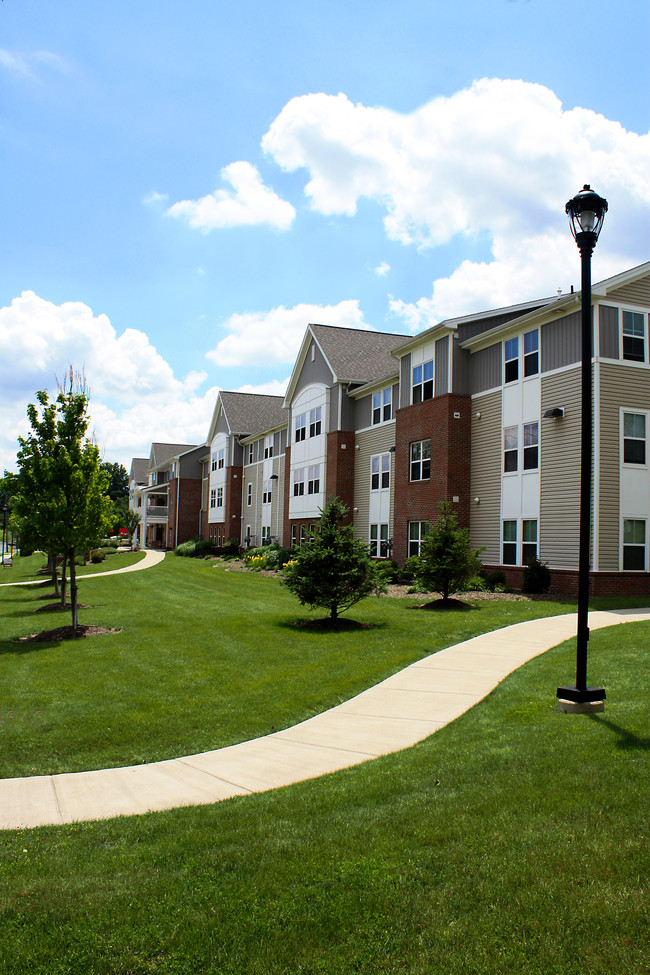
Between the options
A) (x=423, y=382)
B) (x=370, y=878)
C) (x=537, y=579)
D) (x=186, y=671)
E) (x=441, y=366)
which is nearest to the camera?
(x=370, y=878)

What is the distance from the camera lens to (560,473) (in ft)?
67.1

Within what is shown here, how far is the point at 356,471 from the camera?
3312 cm

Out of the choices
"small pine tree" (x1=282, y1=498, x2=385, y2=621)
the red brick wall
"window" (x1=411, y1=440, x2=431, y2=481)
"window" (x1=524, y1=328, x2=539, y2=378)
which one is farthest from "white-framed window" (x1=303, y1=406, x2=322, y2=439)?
"small pine tree" (x1=282, y1=498, x2=385, y2=621)

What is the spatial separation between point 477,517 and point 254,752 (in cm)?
1796

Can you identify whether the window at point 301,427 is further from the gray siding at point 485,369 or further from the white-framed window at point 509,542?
the white-framed window at point 509,542

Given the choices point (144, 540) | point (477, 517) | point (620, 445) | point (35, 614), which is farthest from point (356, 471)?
point (144, 540)

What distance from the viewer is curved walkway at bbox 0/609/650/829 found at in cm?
585

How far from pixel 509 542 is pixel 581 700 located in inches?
613

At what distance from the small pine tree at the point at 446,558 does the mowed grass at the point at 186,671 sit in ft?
2.90

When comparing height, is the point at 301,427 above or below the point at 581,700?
above

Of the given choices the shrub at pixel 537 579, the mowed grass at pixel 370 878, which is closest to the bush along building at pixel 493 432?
the shrub at pixel 537 579

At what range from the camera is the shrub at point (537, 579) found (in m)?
20.1

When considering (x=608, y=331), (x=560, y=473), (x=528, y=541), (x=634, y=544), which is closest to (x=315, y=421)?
(x=528, y=541)

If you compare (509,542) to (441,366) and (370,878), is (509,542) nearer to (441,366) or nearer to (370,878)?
(441,366)
